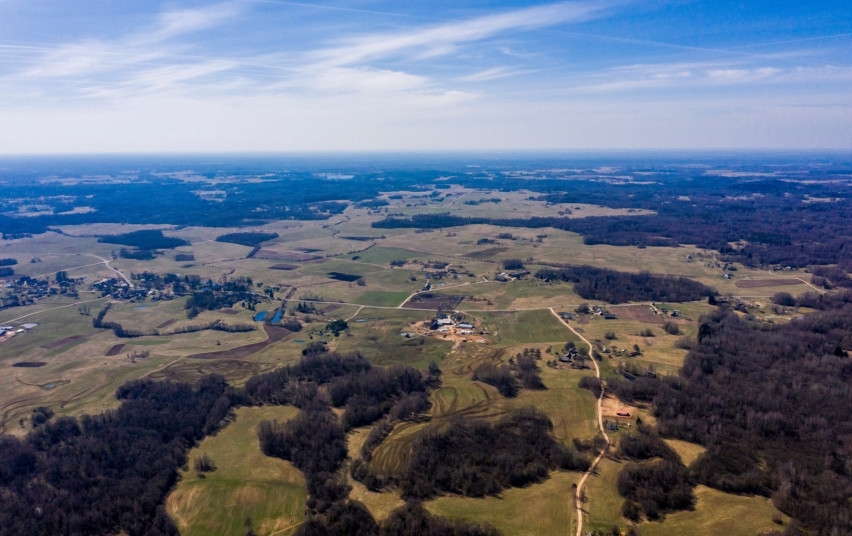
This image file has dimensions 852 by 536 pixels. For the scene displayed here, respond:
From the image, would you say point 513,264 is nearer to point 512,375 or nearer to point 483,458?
point 512,375

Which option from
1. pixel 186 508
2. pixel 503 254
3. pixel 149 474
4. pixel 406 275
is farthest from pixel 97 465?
pixel 503 254

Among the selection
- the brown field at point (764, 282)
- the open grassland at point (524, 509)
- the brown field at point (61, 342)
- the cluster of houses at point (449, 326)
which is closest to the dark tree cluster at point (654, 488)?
the open grassland at point (524, 509)

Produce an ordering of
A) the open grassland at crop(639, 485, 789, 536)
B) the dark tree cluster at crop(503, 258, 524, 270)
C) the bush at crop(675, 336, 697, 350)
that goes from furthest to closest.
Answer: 1. the dark tree cluster at crop(503, 258, 524, 270)
2. the bush at crop(675, 336, 697, 350)
3. the open grassland at crop(639, 485, 789, 536)

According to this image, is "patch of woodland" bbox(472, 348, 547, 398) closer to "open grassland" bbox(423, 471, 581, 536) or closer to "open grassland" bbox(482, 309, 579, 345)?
"open grassland" bbox(482, 309, 579, 345)

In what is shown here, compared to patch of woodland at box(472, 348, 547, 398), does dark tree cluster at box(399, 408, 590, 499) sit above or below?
below

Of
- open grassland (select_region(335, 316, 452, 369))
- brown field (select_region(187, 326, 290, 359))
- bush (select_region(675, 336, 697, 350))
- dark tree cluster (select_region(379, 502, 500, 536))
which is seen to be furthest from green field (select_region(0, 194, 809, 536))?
dark tree cluster (select_region(379, 502, 500, 536))

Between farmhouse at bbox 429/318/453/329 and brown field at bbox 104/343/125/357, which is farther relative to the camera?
farmhouse at bbox 429/318/453/329

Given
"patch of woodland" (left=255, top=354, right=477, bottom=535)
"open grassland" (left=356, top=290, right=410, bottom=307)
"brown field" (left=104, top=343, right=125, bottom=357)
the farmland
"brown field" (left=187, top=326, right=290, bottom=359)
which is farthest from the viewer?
"open grassland" (left=356, top=290, right=410, bottom=307)
